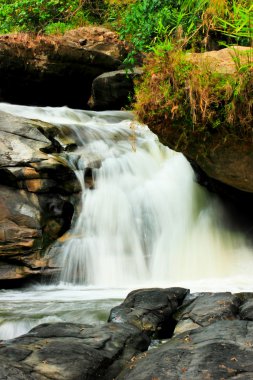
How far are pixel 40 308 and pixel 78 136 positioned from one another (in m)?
4.10

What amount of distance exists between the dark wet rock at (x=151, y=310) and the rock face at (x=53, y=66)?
8.53 m

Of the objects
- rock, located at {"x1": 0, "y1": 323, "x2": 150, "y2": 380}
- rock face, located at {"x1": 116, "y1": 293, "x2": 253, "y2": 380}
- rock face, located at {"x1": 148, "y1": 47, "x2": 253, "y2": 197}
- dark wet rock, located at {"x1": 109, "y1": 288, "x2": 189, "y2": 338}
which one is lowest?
dark wet rock, located at {"x1": 109, "y1": 288, "x2": 189, "y2": 338}

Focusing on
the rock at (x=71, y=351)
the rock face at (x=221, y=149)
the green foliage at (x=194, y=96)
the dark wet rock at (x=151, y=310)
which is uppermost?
the green foliage at (x=194, y=96)

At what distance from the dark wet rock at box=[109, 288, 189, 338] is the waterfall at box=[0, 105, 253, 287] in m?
2.00

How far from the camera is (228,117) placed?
536cm

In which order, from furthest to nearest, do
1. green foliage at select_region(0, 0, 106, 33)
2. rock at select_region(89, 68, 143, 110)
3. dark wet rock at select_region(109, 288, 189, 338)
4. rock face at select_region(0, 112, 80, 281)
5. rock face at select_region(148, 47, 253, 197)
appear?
green foliage at select_region(0, 0, 106, 33)
rock at select_region(89, 68, 143, 110)
rock face at select_region(0, 112, 80, 281)
rock face at select_region(148, 47, 253, 197)
dark wet rock at select_region(109, 288, 189, 338)

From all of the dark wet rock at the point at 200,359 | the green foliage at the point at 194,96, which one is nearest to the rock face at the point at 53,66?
the green foliage at the point at 194,96

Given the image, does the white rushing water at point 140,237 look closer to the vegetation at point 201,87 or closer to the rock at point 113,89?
the vegetation at point 201,87

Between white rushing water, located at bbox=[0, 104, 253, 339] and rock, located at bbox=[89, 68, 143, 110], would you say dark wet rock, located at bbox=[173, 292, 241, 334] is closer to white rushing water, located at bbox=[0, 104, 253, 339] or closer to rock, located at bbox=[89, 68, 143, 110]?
white rushing water, located at bbox=[0, 104, 253, 339]

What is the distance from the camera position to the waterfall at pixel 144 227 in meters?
6.73

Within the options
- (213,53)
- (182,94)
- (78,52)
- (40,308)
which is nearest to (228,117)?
(182,94)

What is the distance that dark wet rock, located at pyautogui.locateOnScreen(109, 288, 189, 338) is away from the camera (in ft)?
12.9

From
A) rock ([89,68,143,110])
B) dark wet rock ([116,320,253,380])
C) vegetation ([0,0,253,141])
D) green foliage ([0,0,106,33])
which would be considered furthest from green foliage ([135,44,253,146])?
green foliage ([0,0,106,33])

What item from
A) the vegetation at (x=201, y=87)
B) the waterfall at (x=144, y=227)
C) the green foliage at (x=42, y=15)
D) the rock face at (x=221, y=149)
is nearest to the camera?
the vegetation at (x=201, y=87)
